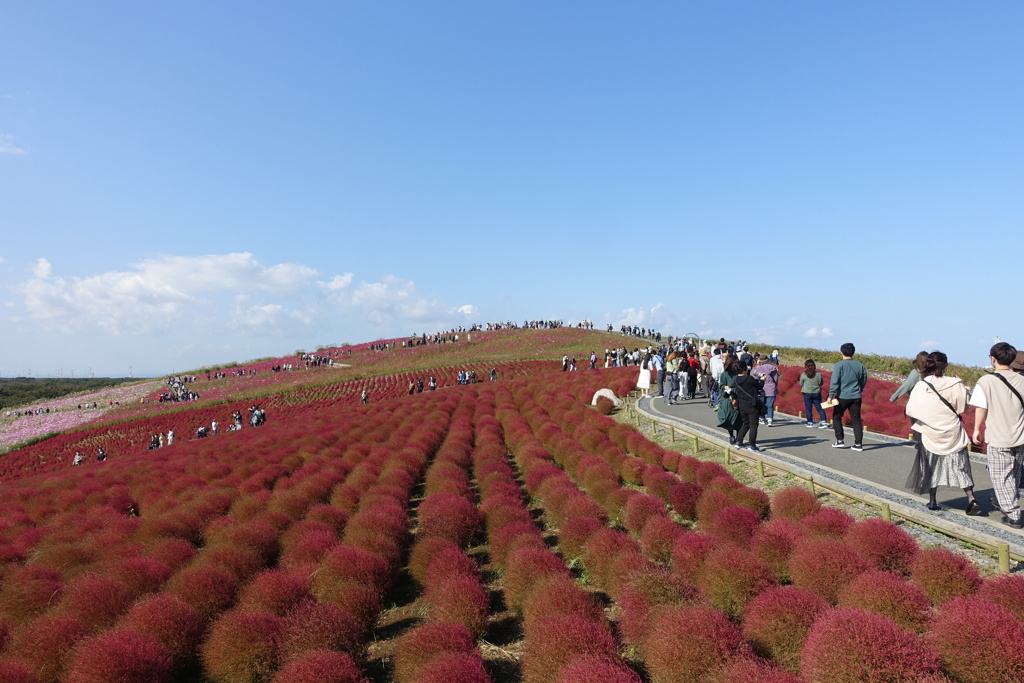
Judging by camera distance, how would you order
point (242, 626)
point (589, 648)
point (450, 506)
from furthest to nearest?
point (450, 506), point (242, 626), point (589, 648)

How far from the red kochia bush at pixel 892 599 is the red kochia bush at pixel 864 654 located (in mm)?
572

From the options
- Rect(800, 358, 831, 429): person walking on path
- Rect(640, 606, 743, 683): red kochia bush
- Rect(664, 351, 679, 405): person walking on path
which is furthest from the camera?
Rect(664, 351, 679, 405): person walking on path

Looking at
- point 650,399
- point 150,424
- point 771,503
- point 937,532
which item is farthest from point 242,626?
point 150,424

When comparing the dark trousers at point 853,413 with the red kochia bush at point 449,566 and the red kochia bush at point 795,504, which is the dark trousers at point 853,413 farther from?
the red kochia bush at point 449,566

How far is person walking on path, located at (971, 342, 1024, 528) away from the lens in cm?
534

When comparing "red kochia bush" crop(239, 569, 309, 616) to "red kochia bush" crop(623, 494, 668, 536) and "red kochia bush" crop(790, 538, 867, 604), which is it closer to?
"red kochia bush" crop(623, 494, 668, 536)

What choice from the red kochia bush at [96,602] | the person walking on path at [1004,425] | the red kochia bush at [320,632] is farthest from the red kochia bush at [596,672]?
the red kochia bush at [96,602]

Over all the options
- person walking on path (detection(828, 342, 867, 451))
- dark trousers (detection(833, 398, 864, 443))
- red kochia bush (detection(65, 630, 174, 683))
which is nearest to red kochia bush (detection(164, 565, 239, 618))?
red kochia bush (detection(65, 630, 174, 683))

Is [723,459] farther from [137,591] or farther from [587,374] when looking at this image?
[587,374]

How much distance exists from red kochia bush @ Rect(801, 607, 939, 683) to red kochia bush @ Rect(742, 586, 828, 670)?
0.48 meters

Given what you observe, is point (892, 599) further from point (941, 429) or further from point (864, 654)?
point (941, 429)

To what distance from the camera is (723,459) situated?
9.99 metres

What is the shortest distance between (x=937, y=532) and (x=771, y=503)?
5.97ft

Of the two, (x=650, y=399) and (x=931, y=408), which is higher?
(x=931, y=408)
